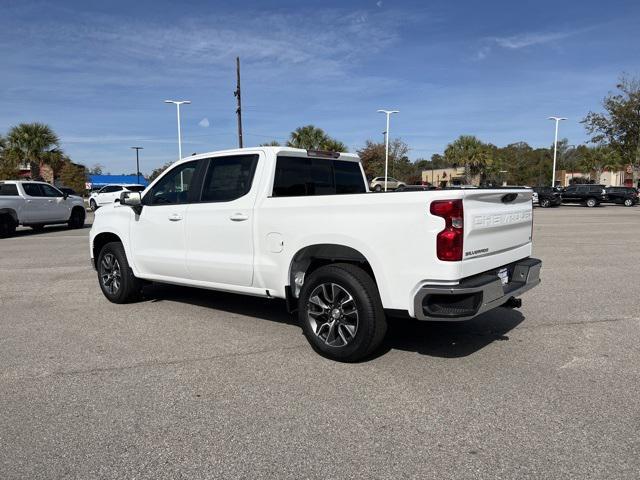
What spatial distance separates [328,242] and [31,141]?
42.6 metres

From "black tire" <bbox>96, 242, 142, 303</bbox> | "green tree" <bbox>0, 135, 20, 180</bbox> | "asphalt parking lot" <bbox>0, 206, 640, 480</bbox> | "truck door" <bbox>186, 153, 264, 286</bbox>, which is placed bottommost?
"asphalt parking lot" <bbox>0, 206, 640, 480</bbox>

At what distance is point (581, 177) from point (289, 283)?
3862 inches

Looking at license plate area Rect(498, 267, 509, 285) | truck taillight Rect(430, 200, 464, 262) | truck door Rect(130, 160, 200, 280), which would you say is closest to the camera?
truck taillight Rect(430, 200, 464, 262)

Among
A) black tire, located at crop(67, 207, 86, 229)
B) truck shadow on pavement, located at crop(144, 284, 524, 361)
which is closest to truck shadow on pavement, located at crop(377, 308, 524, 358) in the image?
truck shadow on pavement, located at crop(144, 284, 524, 361)

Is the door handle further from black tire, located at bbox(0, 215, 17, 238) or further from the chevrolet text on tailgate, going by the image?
black tire, located at bbox(0, 215, 17, 238)

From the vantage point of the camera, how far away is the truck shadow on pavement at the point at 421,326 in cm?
500

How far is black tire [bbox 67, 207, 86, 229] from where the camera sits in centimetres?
2002

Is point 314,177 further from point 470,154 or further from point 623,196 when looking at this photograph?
point 470,154

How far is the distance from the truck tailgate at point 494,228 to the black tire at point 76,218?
61.6 ft

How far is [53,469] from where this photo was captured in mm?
2939

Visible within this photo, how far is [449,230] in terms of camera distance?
3.92m

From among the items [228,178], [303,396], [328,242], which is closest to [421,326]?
[328,242]

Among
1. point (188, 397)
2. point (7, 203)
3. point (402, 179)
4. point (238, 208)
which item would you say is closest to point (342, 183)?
point (238, 208)

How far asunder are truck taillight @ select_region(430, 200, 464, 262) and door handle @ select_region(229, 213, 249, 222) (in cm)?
208
